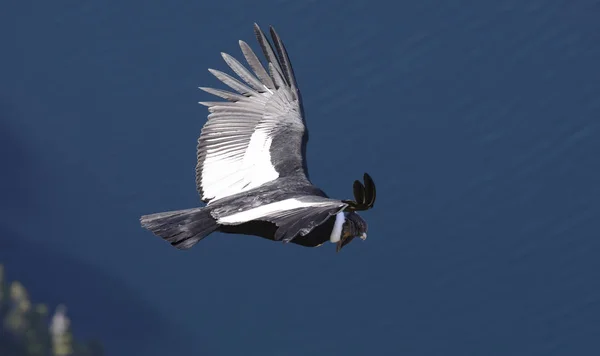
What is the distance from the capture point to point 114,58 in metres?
12.5

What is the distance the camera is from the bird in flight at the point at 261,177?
5.94 meters

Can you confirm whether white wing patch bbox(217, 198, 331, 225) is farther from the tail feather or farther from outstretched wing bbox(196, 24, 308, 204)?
outstretched wing bbox(196, 24, 308, 204)

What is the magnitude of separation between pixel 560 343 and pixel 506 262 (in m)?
0.79

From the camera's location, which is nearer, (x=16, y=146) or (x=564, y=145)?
(x=564, y=145)

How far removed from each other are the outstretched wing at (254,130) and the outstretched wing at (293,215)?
763 millimetres

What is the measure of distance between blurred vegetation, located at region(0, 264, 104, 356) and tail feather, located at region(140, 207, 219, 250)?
643 centimetres

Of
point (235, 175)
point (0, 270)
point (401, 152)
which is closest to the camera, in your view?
point (235, 175)

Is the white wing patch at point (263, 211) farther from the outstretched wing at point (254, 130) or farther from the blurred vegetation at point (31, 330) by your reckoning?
the blurred vegetation at point (31, 330)

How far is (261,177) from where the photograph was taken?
6934 mm

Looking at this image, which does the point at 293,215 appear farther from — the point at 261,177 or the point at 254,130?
the point at 254,130

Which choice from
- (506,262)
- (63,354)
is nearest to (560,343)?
(506,262)

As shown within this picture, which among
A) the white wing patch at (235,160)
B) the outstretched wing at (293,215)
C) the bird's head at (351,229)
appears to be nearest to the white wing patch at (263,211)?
the outstretched wing at (293,215)

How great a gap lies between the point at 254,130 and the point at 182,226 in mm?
1387

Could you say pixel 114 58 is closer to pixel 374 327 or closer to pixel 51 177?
pixel 51 177
